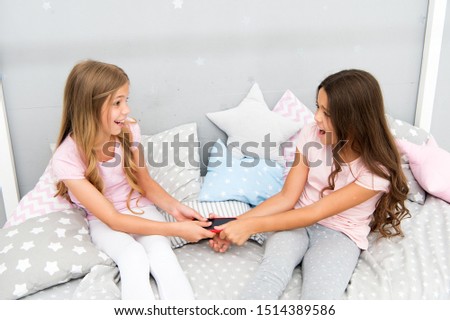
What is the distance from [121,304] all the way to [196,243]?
0.39 m

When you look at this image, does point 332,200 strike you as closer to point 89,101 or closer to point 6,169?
point 89,101

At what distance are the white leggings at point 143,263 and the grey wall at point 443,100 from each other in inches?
54.6

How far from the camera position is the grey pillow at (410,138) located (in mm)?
1628

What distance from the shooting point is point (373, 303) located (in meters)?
1.12

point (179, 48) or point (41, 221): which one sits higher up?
point (179, 48)

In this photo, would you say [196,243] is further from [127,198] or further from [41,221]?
[41,221]

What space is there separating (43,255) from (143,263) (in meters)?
0.28

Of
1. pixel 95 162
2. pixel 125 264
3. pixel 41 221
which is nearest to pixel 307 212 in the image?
pixel 125 264

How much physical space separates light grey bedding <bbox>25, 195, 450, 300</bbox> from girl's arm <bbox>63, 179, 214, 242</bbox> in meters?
0.09

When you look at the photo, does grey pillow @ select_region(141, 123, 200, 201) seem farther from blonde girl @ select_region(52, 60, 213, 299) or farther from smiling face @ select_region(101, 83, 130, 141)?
smiling face @ select_region(101, 83, 130, 141)

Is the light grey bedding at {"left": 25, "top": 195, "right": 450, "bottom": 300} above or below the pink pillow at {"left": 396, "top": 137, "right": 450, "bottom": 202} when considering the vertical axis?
below

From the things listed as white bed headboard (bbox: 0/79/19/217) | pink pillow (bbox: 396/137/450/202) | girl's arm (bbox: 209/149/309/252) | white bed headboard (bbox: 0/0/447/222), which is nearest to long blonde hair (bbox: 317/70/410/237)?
girl's arm (bbox: 209/149/309/252)

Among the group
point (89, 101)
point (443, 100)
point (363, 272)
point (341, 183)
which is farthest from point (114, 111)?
point (443, 100)

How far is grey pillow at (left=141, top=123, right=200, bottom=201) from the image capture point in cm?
170
